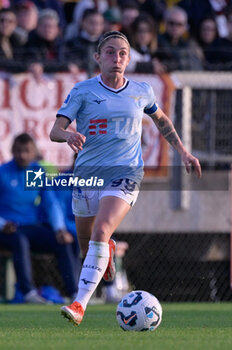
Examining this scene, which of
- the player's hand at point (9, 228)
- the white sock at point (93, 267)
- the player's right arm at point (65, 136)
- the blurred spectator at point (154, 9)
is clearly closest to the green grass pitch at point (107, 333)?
the white sock at point (93, 267)

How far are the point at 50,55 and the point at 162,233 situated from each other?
2.98m

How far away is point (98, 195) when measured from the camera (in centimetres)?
717

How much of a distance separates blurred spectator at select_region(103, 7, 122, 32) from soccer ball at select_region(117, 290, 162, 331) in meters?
7.38

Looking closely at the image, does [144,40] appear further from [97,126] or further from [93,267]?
[93,267]

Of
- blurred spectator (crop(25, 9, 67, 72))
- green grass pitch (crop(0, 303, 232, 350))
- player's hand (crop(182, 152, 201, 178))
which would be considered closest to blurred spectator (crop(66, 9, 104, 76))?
blurred spectator (crop(25, 9, 67, 72))

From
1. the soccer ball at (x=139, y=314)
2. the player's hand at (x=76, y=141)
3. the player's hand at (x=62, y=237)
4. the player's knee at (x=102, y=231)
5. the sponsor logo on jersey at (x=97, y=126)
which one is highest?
the sponsor logo on jersey at (x=97, y=126)

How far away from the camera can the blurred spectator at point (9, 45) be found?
12.4 m

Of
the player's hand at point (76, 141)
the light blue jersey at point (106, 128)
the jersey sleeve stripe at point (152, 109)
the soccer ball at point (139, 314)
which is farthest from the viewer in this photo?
the jersey sleeve stripe at point (152, 109)

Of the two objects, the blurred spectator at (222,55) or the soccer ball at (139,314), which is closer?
the soccer ball at (139,314)

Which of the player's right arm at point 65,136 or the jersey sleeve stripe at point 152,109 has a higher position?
the jersey sleeve stripe at point 152,109

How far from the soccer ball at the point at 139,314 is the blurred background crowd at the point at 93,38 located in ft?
19.6

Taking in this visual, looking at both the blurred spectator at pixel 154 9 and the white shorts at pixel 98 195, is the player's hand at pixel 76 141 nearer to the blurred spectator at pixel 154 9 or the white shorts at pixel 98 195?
the white shorts at pixel 98 195

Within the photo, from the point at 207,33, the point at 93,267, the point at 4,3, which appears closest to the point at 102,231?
the point at 93,267

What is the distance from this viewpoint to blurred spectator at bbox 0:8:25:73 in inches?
488
